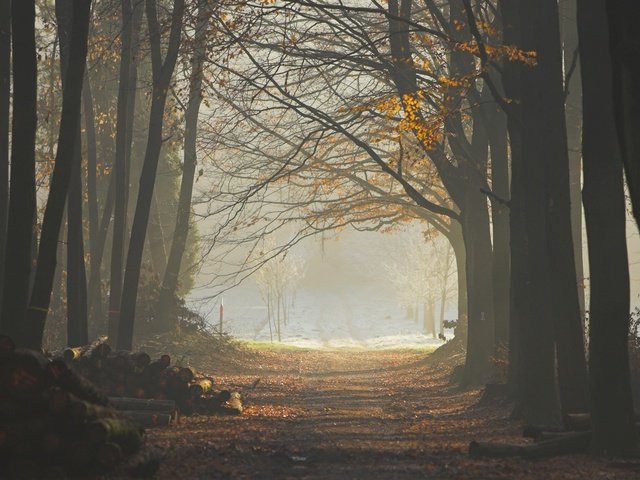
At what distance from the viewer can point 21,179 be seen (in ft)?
40.9

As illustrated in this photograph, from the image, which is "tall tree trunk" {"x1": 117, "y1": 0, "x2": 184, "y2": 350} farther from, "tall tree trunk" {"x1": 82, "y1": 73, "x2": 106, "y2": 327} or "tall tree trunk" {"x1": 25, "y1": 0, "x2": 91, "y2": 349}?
"tall tree trunk" {"x1": 82, "y1": 73, "x2": 106, "y2": 327}

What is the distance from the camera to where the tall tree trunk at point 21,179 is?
12.4 m

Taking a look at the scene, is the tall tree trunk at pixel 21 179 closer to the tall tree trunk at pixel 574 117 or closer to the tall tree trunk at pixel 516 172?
the tall tree trunk at pixel 516 172

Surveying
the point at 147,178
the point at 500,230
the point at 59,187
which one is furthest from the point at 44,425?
the point at 500,230

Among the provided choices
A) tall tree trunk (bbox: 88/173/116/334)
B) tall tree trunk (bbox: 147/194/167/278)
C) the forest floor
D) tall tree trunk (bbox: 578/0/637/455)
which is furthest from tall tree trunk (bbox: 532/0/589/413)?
tall tree trunk (bbox: 147/194/167/278)

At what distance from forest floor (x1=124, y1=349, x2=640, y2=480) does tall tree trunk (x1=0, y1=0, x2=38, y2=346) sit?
2546mm

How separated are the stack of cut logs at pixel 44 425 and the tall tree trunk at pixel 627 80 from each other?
509 cm

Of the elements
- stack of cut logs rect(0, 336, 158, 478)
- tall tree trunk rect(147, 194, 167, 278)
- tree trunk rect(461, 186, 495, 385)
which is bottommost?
stack of cut logs rect(0, 336, 158, 478)

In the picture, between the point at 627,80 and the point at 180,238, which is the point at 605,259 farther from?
the point at 180,238

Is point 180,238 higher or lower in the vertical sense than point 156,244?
lower

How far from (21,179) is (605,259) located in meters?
7.54

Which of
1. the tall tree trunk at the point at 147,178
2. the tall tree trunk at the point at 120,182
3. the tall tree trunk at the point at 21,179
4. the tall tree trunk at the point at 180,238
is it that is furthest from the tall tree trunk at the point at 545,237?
the tall tree trunk at the point at 180,238

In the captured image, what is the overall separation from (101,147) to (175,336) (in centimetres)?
869

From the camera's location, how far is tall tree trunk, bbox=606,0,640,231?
295 inches
